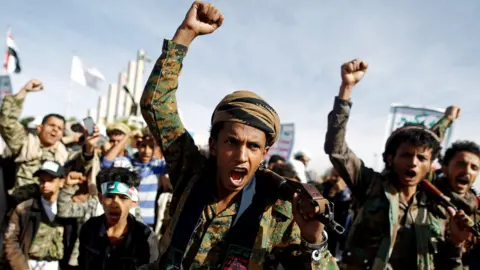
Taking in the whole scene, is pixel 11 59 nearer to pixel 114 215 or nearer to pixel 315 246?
pixel 114 215

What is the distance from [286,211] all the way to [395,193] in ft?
4.73

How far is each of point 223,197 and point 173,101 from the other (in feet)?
1.70

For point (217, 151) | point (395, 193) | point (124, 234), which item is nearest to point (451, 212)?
point (395, 193)

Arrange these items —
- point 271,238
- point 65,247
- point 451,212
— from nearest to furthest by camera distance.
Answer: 1. point 271,238
2. point 451,212
3. point 65,247

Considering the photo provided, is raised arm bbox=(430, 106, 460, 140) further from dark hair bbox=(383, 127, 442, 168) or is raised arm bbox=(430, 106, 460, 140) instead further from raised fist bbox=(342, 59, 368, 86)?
raised fist bbox=(342, 59, 368, 86)

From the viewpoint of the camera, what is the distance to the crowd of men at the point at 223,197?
1567 mm

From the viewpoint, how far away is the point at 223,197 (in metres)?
1.73

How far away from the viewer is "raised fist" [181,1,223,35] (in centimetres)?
179

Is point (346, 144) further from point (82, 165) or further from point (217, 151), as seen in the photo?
point (82, 165)

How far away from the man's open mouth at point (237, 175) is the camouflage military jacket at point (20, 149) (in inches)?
124

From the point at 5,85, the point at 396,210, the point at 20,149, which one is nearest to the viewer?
the point at 396,210

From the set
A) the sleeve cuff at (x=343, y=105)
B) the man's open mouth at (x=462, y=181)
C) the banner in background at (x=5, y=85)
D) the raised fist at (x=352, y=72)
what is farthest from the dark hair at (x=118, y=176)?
the banner in background at (x=5, y=85)

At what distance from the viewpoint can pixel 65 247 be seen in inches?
143

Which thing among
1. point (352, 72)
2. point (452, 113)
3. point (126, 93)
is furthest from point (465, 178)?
point (126, 93)
